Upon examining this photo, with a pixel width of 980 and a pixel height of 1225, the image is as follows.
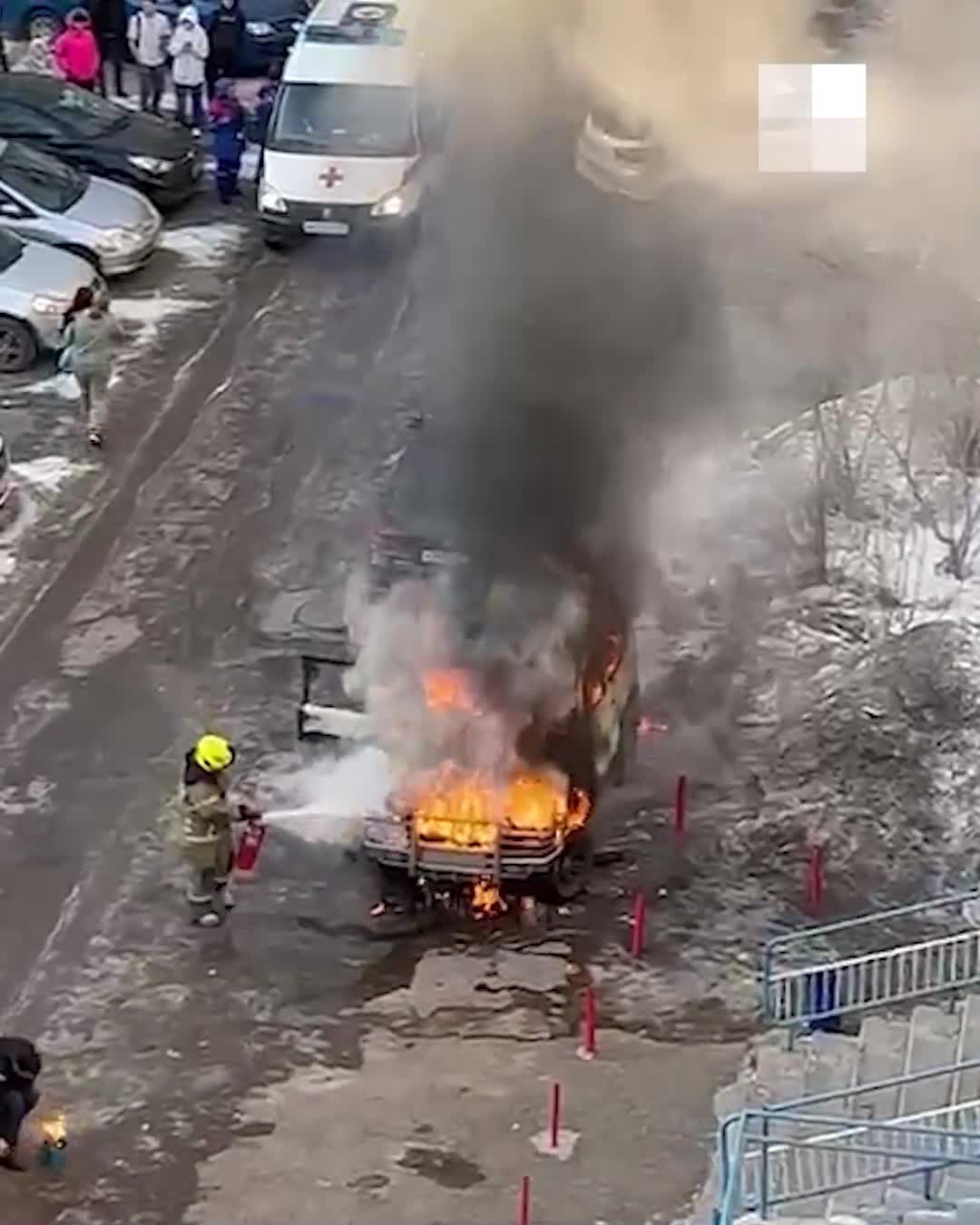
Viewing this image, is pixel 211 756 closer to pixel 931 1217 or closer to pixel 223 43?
pixel 931 1217

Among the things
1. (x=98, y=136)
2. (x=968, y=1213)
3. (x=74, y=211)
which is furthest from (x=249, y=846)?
(x=98, y=136)

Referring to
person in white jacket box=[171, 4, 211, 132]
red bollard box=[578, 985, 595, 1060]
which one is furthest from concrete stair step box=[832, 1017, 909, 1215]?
person in white jacket box=[171, 4, 211, 132]

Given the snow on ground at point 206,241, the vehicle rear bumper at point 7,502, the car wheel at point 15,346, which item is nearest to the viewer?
the vehicle rear bumper at point 7,502

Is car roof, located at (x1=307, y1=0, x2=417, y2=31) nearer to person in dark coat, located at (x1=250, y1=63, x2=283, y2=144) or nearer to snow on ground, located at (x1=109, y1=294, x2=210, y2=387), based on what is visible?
person in dark coat, located at (x1=250, y1=63, x2=283, y2=144)

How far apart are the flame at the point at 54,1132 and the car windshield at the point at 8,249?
9.52 metres

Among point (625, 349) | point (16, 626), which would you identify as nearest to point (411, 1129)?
point (625, 349)

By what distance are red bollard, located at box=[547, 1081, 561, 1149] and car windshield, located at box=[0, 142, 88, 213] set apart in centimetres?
1148

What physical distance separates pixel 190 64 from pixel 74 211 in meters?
3.76

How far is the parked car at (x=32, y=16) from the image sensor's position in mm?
25625

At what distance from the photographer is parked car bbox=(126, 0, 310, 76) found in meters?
25.2

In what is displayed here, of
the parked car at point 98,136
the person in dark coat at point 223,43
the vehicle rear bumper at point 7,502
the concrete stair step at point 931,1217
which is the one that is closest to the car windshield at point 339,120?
the parked car at point 98,136

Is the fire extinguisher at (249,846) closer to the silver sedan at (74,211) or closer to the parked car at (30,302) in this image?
the parked car at (30,302)

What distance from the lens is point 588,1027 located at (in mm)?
11250

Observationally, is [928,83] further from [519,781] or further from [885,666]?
[519,781]
